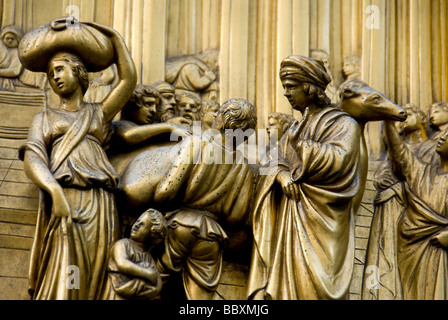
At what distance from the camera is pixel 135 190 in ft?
27.4

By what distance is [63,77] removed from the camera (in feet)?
27.8

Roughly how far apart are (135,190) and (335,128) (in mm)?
1356

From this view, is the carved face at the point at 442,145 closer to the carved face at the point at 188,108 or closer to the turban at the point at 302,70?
the turban at the point at 302,70

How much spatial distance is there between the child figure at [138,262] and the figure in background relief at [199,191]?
204 millimetres

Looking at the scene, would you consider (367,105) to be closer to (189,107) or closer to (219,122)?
(219,122)

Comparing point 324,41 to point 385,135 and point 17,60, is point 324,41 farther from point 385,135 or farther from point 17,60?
point 17,60

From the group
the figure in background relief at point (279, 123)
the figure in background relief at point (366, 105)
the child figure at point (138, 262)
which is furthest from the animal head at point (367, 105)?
the child figure at point (138, 262)

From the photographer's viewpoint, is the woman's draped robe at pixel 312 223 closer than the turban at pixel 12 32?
Yes

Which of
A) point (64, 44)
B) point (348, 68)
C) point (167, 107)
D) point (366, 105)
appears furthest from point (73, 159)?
point (348, 68)

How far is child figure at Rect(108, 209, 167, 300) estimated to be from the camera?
26.1 feet

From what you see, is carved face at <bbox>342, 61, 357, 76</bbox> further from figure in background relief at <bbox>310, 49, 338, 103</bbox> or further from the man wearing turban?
the man wearing turban

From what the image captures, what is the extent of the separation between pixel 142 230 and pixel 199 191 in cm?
51

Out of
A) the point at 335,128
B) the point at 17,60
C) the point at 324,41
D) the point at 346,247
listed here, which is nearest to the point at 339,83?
the point at 324,41

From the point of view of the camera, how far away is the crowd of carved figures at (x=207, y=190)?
808cm
